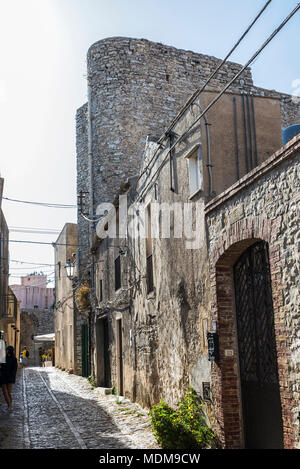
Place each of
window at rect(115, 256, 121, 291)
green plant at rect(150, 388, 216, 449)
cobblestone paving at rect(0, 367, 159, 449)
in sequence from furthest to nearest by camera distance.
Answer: window at rect(115, 256, 121, 291) → cobblestone paving at rect(0, 367, 159, 449) → green plant at rect(150, 388, 216, 449)

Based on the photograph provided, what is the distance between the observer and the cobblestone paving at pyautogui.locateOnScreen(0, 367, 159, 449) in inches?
300

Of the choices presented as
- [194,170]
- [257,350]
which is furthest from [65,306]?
[257,350]

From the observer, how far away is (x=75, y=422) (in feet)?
31.2

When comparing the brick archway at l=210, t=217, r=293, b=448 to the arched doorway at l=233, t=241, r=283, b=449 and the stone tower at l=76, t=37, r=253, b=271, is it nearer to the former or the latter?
the arched doorway at l=233, t=241, r=283, b=449

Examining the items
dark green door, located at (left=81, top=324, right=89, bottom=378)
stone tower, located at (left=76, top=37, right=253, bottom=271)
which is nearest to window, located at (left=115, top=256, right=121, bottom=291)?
stone tower, located at (left=76, top=37, right=253, bottom=271)

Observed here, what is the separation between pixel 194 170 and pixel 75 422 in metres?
5.32

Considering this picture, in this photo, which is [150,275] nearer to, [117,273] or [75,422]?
[75,422]

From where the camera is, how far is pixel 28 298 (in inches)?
1724

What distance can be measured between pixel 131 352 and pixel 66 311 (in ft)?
43.5

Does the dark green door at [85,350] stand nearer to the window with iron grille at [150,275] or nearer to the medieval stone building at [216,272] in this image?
the medieval stone building at [216,272]

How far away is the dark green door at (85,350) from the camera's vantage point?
63.0ft

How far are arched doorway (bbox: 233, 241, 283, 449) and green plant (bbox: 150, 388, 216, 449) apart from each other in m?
0.64

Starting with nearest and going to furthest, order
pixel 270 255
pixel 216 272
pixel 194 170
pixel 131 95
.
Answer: pixel 270 255, pixel 216 272, pixel 194 170, pixel 131 95
